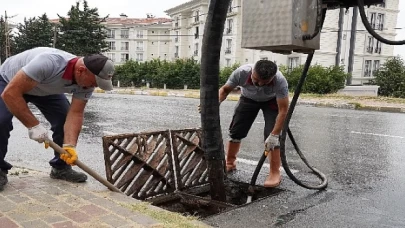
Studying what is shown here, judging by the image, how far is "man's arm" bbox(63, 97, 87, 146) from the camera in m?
3.58

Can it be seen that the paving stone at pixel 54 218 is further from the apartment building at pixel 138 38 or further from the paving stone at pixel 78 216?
the apartment building at pixel 138 38

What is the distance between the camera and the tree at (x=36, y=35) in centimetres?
4369

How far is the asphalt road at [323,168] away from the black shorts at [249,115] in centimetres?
51

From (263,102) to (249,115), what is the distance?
0.26m

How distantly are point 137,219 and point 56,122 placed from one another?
152 centimetres

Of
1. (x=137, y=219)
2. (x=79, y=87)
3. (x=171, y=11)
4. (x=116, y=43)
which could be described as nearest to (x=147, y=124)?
(x=79, y=87)

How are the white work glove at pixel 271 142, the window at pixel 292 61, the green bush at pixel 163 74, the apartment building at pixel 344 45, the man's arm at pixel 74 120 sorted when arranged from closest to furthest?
the man's arm at pixel 74 120 < the white work glove at pixel 271 142 < the green bush at pixel 163 74 < the apartment building at pixel 344 45 < the window at pixel 292 61

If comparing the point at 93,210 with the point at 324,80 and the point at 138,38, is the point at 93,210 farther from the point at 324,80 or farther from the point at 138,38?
the point at 138,38

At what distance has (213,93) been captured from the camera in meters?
3.62

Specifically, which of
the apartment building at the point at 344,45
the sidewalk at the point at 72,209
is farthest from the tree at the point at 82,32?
the sidewalk at the point at 72,209

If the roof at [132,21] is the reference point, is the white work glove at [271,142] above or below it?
below

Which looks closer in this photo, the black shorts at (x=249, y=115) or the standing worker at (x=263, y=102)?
the standing worker at (x=263, y=102)

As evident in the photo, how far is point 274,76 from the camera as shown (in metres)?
4.18

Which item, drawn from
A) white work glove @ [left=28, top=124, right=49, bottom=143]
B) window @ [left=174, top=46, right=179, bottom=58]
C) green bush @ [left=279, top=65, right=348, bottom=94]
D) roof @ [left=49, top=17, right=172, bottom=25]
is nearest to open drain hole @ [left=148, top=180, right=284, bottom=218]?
white work glove @ [left=28, top=124, right=49, bottom=143]
